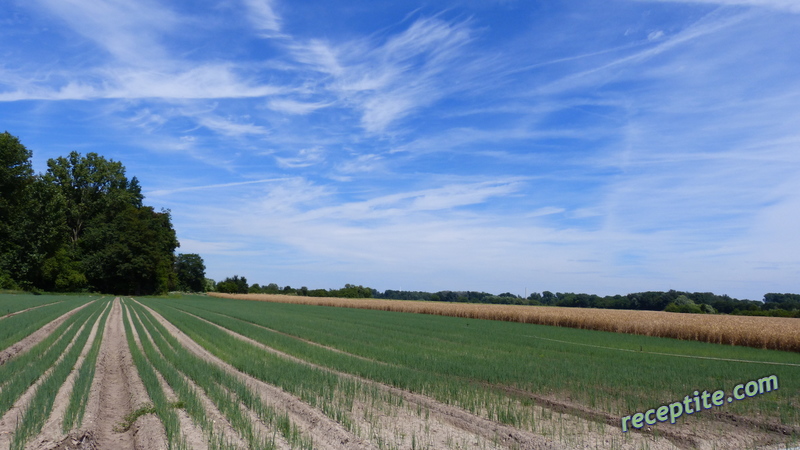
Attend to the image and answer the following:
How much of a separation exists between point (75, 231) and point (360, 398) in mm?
87580

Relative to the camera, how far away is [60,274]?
2697 inches

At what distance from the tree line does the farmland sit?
2222 inches

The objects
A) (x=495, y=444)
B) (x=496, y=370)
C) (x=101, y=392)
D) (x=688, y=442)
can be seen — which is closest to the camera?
(x=495, y=444)

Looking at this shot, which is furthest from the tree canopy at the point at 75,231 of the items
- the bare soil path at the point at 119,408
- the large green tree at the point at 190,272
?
the bare soil path at the point at 119,408

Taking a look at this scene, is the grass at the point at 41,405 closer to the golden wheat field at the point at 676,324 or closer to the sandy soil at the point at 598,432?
the sandy soil at the point at 598,432

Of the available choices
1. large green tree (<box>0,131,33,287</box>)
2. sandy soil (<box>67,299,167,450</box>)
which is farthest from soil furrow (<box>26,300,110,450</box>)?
large green tree (<box>0,131,33,287</box>)

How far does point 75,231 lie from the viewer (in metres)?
80.3

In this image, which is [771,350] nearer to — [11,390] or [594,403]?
[594,403]

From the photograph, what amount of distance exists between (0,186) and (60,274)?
15048mm

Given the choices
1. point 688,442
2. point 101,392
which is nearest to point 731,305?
point 688,442

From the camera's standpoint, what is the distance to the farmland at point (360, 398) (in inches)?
280

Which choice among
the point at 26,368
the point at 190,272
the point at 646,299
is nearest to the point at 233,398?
the point at 26,368

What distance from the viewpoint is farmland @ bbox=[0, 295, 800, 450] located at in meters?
7.11

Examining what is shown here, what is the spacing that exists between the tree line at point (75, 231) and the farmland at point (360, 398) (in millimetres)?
56443
